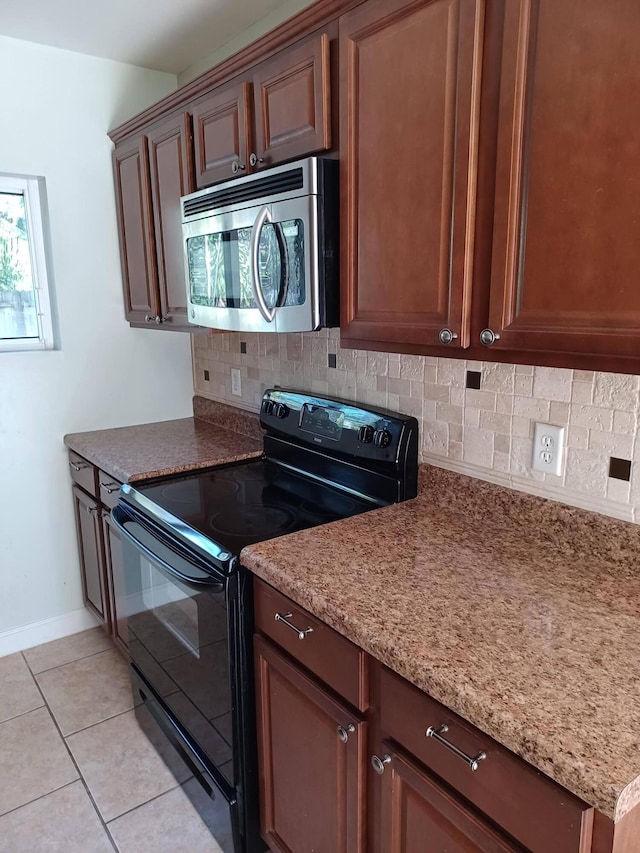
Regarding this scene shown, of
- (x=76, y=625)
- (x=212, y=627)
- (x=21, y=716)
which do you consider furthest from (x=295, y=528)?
(x=76, y=625)

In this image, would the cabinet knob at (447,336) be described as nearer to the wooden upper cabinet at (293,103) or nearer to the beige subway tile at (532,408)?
the beige subway tile at (532,408)

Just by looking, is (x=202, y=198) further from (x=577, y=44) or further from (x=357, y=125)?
(x=577, y=44)

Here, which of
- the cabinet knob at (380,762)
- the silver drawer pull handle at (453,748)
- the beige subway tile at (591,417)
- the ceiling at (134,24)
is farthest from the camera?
the ceiling at (134,24)

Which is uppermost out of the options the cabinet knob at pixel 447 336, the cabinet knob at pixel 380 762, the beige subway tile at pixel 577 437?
the cabinet knob at pixel 447 336

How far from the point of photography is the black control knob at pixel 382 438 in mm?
1722

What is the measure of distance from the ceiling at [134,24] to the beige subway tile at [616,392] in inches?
66.3

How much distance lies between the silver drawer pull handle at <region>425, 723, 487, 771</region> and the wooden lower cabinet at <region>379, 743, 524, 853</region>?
0.09 m

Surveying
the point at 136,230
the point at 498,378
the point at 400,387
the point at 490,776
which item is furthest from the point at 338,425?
the point at 136,230

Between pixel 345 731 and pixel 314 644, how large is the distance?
0.17 m

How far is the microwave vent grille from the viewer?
148cm

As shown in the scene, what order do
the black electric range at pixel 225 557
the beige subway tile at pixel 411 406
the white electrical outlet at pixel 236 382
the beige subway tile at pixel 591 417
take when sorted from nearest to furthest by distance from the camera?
the beige subway tile at pixel 591 417, the black electric range at pixel 225 557, the beige subway tile at pixel 411 406, the white electrical outlet at pixel 236 382

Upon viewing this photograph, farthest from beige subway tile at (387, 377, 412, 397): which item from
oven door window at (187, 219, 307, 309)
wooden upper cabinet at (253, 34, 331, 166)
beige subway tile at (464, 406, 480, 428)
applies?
wooden upper cabinet at (253, 34, 331, 166)

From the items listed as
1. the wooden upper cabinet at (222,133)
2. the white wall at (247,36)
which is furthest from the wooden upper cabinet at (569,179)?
the white wall at (247,36)

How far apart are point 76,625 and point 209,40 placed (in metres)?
2.58
